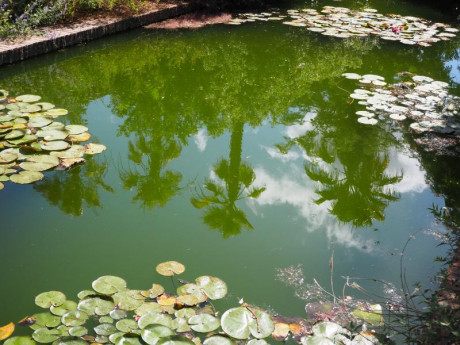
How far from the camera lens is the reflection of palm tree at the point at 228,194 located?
10.8ft

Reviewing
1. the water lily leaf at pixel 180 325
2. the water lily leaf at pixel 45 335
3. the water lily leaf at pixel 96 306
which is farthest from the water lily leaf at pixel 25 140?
the water lily leaf at pixel 180 325

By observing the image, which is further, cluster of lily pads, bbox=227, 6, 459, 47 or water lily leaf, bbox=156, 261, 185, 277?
cluster of lily pads, bbox=227, 6, 459, 47

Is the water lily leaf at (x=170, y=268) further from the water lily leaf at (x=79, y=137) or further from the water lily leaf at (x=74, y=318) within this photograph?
the water lily leaf at (x=79, y=137)

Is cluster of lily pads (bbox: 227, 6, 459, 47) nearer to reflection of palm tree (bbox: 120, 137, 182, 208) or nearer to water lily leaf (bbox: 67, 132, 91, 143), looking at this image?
reflection of palm tree (bbox: 120, 137, 182, 208)

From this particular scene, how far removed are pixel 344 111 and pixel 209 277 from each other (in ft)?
9.92

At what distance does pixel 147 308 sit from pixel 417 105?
391cm

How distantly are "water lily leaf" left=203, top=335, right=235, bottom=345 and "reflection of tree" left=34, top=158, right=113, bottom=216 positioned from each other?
1.48 meters

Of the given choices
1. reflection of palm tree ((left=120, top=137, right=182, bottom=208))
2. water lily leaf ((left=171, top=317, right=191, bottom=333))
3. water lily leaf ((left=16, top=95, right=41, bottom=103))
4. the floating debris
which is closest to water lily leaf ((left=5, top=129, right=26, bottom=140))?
water lily leaf ((left=16, top=95, right=41, bottom=103))

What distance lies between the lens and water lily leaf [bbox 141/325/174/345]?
2205 millimetres

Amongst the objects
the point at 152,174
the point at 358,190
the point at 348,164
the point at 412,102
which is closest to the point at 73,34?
the point at 152,174

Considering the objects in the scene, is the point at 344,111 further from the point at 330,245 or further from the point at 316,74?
the point at 330,245

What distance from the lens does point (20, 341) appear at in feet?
7.29

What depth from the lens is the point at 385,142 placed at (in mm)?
4465

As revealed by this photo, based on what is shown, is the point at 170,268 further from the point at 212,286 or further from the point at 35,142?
the point at 35,142
